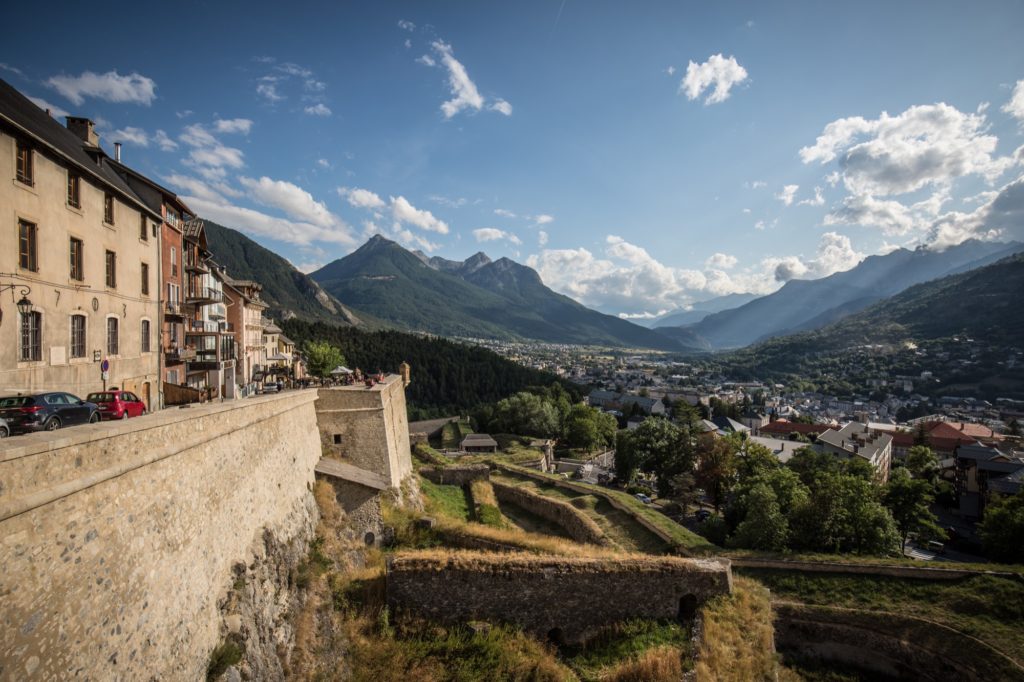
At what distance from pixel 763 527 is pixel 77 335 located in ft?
94.4

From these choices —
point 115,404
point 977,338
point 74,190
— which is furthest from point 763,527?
point 977,338

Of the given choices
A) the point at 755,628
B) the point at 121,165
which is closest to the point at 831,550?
the point at 755,628

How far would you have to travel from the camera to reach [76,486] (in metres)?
6.41

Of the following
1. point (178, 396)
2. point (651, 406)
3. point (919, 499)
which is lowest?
point (651, 406)

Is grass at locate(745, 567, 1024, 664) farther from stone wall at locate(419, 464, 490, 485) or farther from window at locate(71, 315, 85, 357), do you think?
window at locate(71, 315, 85, 357)

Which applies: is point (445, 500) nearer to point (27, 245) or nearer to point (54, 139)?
point (27, 245)

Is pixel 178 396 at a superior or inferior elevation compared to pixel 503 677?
superior

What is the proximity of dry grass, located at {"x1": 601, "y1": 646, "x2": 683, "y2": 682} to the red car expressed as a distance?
14.4m

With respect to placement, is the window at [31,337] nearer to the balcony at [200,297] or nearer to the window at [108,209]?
the window at [108,209]

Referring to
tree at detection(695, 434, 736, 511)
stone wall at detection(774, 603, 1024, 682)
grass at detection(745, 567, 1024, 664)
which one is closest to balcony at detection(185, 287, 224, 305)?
grass at detection(745, 567, 1024, 664)

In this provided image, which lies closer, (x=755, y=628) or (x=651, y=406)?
(x=755, y=628)

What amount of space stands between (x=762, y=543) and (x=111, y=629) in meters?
24.4

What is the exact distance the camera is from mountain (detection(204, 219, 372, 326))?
6585 inches

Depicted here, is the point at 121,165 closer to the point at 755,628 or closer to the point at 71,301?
the point at 71,301
